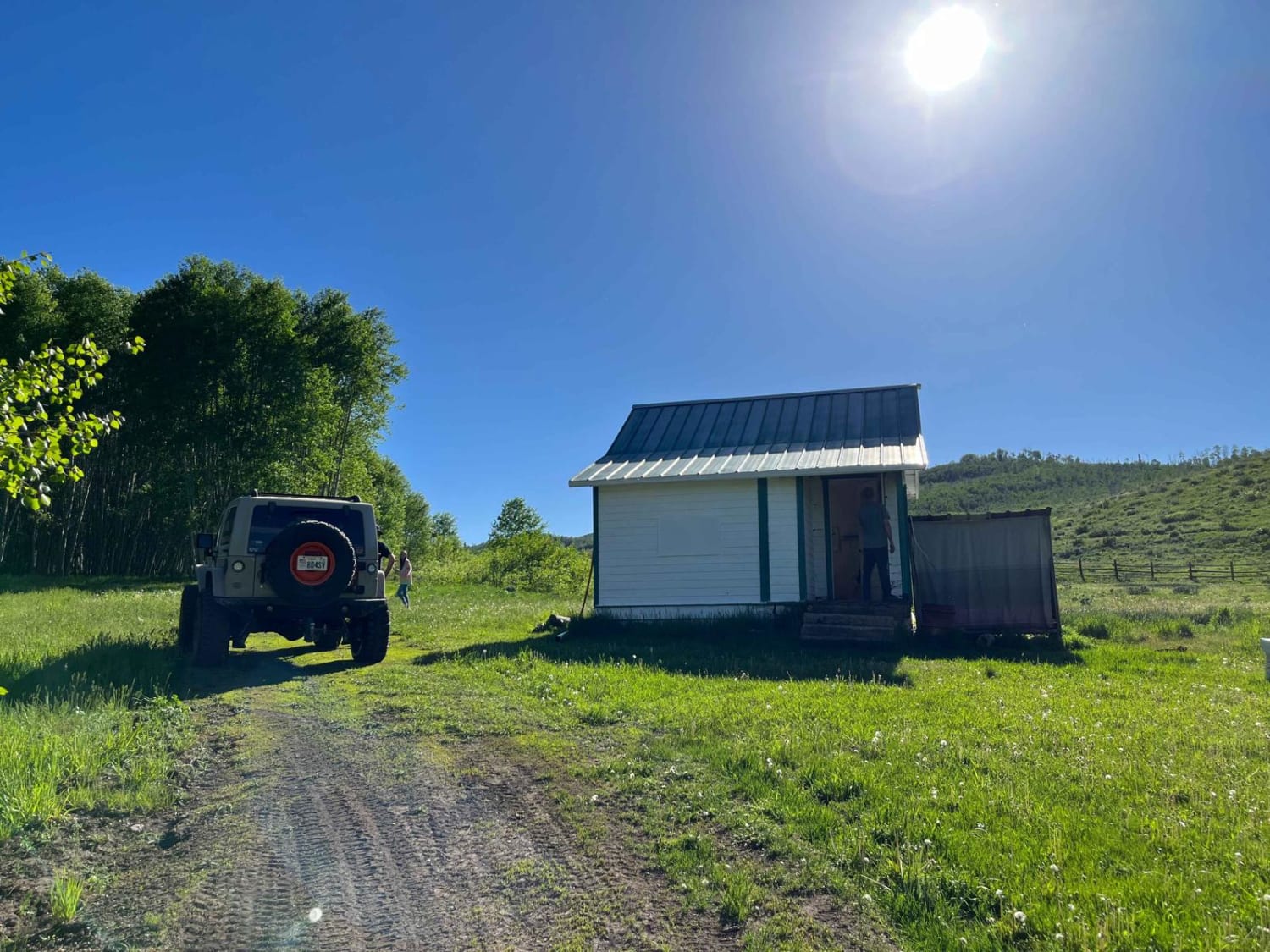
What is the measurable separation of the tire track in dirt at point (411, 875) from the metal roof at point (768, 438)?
31.6 ft

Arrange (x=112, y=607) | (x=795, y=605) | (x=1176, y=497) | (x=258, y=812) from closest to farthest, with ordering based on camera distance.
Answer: (x=258, y=812), (x=795, y=605), (x=112, y=607), (x=1176, y=497)

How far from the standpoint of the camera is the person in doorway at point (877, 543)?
13.9 meters

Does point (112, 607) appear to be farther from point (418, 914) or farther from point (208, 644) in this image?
point (418, 914)

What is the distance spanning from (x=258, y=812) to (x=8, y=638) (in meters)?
10.2

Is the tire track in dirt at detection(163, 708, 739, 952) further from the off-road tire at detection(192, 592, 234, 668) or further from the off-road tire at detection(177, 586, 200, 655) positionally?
the off-road tire at detection(177, 586, 200, 655)

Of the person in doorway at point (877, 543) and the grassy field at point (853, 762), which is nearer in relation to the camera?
the grassy field at point (853, 762)

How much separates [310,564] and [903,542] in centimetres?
1009

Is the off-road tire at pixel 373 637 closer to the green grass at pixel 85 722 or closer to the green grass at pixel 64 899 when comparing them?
the green grass at pixel 85 722

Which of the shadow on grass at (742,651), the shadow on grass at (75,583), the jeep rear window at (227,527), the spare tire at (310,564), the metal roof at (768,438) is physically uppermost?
the metal roof at (768,438)

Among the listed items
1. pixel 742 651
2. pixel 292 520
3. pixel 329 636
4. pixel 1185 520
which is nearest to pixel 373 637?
pixel 329 636

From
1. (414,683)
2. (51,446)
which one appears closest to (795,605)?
(414,683)

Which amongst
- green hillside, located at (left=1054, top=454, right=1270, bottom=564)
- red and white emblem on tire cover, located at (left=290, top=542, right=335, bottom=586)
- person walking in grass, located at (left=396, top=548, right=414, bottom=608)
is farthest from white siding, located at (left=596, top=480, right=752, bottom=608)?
green hillside, located at (left=1054, top=454, right=1270, bottom=564)

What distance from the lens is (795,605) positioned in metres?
14.4

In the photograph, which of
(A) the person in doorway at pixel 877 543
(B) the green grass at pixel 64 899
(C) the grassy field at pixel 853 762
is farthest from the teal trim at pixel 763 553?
(B) the green grass at pixel 64 899
